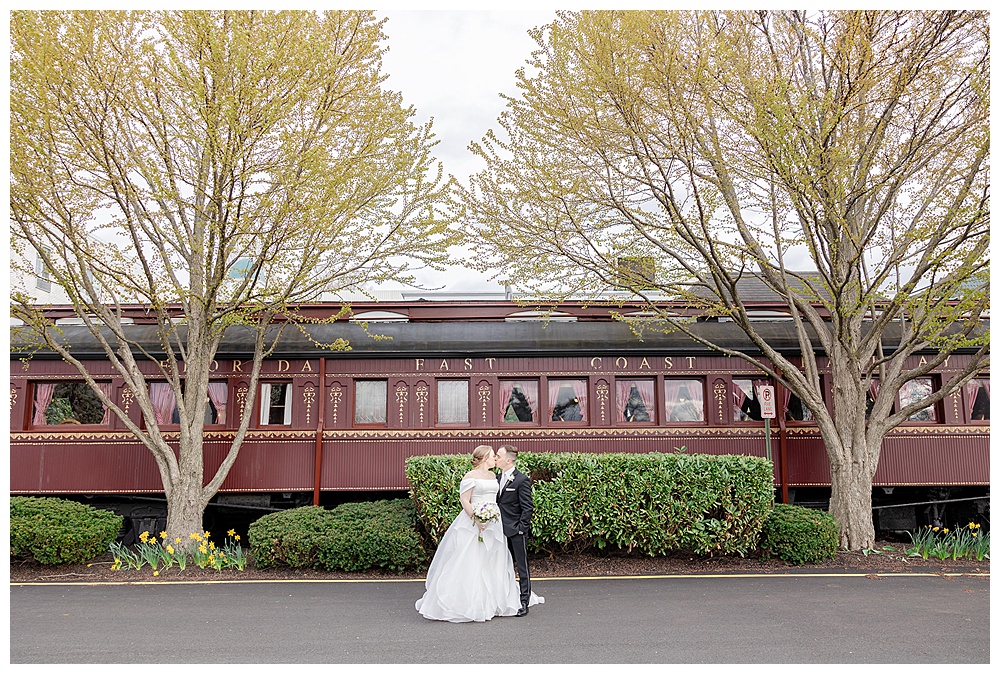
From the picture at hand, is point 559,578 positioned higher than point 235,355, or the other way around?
point 235,355

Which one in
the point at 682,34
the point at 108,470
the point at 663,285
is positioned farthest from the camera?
the point at 108,470

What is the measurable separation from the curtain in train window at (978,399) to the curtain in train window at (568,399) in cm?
623

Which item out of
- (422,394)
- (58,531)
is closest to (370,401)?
(422,394)

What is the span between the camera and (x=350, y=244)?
10961mm

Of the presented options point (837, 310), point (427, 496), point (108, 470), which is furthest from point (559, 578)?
point (108, 470)

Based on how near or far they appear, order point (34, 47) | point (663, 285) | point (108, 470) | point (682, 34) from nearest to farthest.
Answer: point (34, 47), point (682, 34), point (663, 285), point (108, 470)

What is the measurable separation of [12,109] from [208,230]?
266 cm

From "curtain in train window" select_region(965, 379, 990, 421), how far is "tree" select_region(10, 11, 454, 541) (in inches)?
345

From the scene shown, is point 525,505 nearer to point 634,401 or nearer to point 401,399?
point 401,399

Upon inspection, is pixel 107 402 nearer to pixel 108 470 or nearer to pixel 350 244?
pixel 108 470

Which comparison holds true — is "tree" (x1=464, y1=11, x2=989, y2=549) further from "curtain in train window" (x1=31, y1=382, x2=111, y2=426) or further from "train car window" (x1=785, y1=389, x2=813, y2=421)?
"curtain in train window" (x1=31, y1=382, x2=111, y2=426)

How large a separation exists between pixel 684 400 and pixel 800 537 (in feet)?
9.36

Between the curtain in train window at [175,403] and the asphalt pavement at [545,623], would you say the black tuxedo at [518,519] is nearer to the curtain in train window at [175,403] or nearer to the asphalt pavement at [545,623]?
the asphalt pavement at [545,623]

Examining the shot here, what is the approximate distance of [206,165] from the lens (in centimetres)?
960
